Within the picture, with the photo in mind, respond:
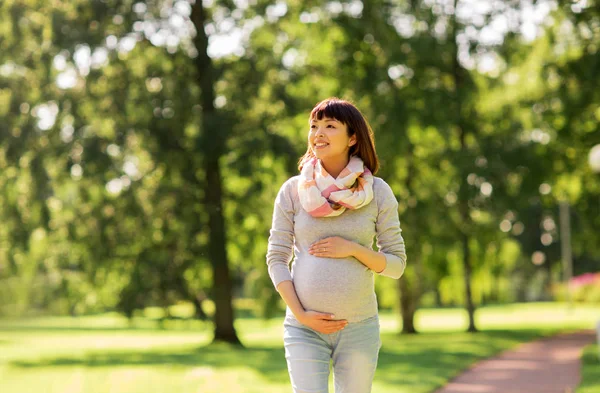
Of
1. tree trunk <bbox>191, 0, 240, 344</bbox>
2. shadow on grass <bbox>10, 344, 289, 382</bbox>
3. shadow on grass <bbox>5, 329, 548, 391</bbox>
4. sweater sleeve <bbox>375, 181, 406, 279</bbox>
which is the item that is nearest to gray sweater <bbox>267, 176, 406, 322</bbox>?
sweater sleeve <bbox>375, 181, 406, 279</bbox>

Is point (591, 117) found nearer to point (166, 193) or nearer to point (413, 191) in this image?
point (413, 191)

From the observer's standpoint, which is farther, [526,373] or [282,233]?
[526,373]

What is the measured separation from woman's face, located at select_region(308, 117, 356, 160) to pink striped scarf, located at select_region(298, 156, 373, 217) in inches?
2.8

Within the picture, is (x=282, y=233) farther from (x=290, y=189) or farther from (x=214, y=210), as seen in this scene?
(x=214, y=210)

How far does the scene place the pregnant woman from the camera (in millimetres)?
3791

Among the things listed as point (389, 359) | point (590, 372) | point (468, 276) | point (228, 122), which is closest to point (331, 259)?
point (590, 372)

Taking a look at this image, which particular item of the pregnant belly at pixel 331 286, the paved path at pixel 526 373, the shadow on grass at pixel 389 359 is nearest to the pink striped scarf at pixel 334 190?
the pregnant belly at pixel 331 286

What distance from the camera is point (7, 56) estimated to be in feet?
63.2

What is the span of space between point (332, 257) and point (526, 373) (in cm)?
1023

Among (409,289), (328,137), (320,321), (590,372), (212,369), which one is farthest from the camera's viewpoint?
(409,289)

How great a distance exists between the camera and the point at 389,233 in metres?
3.97

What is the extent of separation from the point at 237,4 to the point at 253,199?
438 cm

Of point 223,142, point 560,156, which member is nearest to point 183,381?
point 223,142

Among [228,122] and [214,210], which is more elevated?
[228,122]
